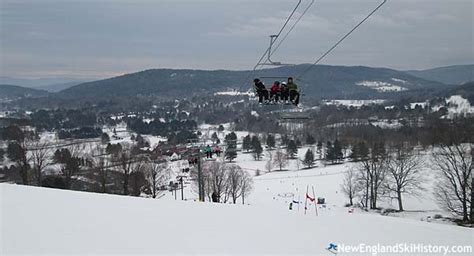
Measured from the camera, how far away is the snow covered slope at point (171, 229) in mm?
6855

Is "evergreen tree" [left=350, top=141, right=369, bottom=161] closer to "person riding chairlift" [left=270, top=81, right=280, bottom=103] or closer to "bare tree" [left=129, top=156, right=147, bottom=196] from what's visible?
"bare tree" [left=129, top=156, right=147, bottom=196]

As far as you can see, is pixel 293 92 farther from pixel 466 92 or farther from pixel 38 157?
pixel 466 92

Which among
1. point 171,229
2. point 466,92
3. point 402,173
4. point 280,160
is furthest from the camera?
point 466,92

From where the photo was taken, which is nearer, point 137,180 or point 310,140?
point 137,180

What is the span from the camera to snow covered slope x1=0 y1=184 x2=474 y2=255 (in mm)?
6855

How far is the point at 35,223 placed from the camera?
765 centimetres

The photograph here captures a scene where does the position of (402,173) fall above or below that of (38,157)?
below

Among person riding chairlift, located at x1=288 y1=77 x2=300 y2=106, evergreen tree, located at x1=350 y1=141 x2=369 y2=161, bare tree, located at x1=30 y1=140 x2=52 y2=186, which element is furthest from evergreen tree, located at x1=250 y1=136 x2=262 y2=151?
person riding chairlift, located at x1=288 y1=77 x2=300 y2=106

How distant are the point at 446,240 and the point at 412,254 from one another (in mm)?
1980

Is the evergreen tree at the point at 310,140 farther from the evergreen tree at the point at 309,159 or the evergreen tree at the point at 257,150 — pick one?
the evergreen tree at the point at 309,159

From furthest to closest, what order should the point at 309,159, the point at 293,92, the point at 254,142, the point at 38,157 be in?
1. the point at 254,142
2. the point at 309,159
3. the point at 38,157
4. the point at 293,92

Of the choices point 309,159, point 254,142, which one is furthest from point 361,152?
point 254,142

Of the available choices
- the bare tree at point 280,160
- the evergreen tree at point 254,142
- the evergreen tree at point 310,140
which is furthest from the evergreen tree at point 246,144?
the evergreen tree at point 310,140

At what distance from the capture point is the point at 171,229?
27.0ft
